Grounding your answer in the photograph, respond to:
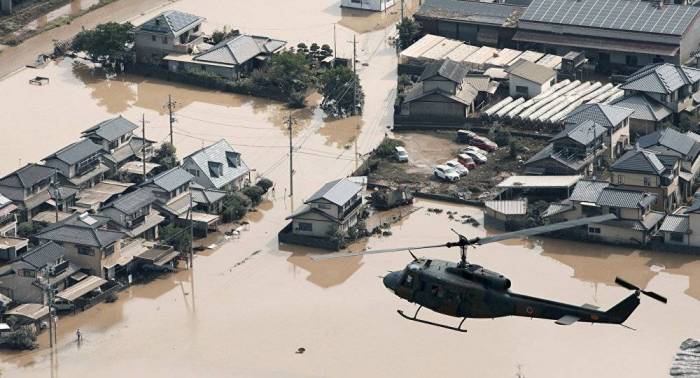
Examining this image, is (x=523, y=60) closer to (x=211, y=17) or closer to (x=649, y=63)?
(x=649, y=63)

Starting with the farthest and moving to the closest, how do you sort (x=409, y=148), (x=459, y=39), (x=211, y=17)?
(x=211, y=17), (x=459, y=39), (x=409, y=148)

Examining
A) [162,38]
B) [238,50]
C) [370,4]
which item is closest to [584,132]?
[238,50]

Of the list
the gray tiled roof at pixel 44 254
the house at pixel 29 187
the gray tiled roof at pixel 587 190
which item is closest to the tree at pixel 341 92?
the gray tiled roof at pixel 587 190

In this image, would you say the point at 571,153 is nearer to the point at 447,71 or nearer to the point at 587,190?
the point at 587,190

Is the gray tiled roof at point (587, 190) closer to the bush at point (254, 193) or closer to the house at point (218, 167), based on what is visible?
the bush at point (254, 193)

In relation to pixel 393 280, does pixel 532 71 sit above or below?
below

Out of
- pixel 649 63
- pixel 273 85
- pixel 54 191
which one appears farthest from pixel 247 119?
pixel 649 63
